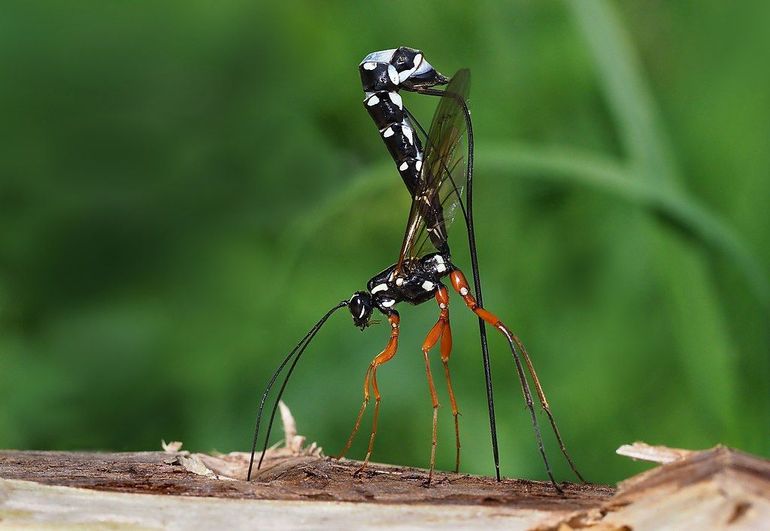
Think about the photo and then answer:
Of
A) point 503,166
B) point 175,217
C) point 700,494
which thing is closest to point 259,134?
point 175,217

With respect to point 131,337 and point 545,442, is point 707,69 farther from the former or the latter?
point 131,337

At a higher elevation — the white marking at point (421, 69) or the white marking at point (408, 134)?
the white marking at point (421, 69)

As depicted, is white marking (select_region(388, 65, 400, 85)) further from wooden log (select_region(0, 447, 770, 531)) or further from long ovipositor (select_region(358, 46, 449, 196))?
wooden log (select_region(0, 447, 770, 531))

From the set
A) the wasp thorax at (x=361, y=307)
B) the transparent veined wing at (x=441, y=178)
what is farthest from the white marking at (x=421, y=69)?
the wasp thorax at (x=361, y=307)

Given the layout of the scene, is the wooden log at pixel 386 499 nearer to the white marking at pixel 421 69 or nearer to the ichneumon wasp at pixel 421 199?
the ichneumon wasp at pixel 421 199

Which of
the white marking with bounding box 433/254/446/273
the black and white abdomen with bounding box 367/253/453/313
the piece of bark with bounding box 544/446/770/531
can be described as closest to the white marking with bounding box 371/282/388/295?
the black and white abdomen with bounding box 367/253/453/313

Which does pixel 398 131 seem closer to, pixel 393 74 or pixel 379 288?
pixel 393 74
